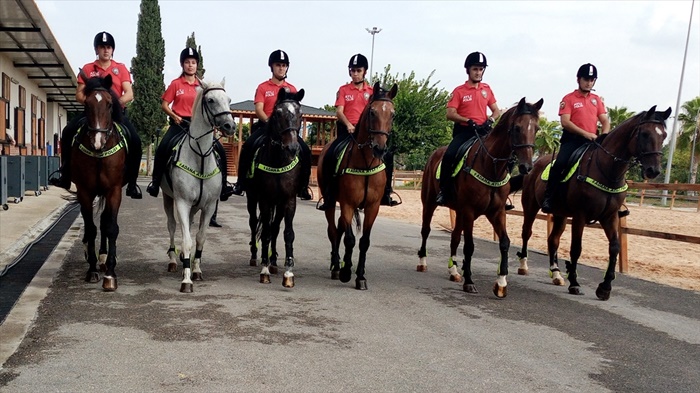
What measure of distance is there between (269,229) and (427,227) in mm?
3117

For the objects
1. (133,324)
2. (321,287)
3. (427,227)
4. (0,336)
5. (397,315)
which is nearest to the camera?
(0,336)

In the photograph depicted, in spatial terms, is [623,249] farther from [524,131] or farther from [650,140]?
[524,131]

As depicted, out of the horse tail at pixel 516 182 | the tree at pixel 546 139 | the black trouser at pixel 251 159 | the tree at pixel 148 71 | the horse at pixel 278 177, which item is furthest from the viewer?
the tree at pixel 546 139

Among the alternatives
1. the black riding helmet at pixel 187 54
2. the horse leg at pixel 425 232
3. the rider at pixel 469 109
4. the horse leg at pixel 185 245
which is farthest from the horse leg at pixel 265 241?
the horse leg at pixel 425 232

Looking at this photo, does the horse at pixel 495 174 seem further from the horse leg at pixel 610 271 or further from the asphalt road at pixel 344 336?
the horse leg at pixel 610 271

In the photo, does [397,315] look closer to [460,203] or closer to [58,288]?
[460,203]

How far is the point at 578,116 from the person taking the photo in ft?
28.0

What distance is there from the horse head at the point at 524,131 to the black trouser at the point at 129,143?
4.85 meters

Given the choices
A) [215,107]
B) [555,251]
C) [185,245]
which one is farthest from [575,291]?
[215,107]

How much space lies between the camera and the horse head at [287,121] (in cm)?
697

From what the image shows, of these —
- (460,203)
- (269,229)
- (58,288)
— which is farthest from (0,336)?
(460,203)

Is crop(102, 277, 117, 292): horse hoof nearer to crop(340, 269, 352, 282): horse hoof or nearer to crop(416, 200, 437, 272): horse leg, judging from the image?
crop(340, 269, 352, 282): horse hoof

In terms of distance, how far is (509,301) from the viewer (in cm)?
744

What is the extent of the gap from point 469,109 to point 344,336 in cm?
435
